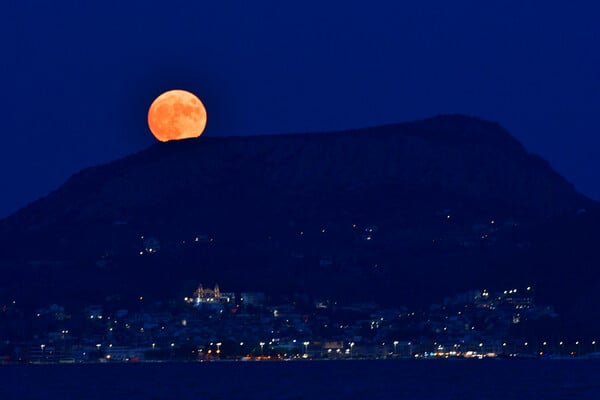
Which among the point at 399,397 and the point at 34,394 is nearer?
the point at 399,397

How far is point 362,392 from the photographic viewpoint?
632 ft

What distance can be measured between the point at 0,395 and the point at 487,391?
5297 centimetres

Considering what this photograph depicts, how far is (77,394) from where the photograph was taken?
19750 centimetres

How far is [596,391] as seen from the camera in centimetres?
18900

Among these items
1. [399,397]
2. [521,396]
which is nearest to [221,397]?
[399,397]

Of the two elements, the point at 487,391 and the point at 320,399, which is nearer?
the point at 320,399

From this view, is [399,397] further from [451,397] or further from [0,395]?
[0,395]

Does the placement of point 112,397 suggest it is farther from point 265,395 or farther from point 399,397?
point 399,397

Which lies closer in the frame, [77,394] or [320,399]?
[320,399]

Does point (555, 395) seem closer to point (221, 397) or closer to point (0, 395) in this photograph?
point (221, 397)

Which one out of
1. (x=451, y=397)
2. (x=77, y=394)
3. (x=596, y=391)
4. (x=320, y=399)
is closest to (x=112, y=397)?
(x=77, y=394)

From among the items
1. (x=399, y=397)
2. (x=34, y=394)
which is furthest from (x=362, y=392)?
(x=34, y=394)

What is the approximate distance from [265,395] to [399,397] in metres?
14.4

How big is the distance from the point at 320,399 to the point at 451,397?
14388 mm
